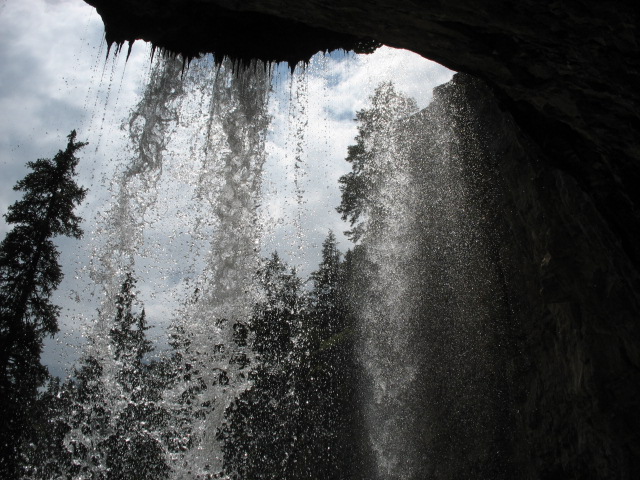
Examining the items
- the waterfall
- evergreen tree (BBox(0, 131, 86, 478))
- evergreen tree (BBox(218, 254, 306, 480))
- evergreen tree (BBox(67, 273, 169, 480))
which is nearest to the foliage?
evergreen tree (BBox(218, 254, 306, 480))

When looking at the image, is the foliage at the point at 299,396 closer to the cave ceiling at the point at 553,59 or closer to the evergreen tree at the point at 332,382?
the evergreen tree at the point at 332,382

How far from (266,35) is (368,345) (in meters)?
12.2

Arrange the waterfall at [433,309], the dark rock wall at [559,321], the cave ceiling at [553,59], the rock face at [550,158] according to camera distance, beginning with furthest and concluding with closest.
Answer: the waterfall at [433,309], the dark rock wall at [559,321], the rock face at [550,158], the cave ceiling at [553,59]

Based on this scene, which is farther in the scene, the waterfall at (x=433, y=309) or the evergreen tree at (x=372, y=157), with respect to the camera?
the evergreen tree at (x=372, y=157)

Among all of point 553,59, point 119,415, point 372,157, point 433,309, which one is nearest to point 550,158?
point 553,59

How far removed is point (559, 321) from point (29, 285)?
1904 centimetres

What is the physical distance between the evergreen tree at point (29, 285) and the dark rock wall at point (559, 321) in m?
16.9

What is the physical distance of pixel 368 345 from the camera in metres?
17.5

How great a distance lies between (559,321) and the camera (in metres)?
8.11

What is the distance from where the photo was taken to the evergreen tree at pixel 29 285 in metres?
16.4

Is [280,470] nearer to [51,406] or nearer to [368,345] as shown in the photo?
[368,345]

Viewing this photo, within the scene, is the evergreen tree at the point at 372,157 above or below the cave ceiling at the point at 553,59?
above

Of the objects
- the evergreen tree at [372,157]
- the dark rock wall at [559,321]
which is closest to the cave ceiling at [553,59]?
the dark rock wall at [559,321]

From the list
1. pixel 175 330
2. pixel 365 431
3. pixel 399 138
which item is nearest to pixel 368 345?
pixel 365 431
